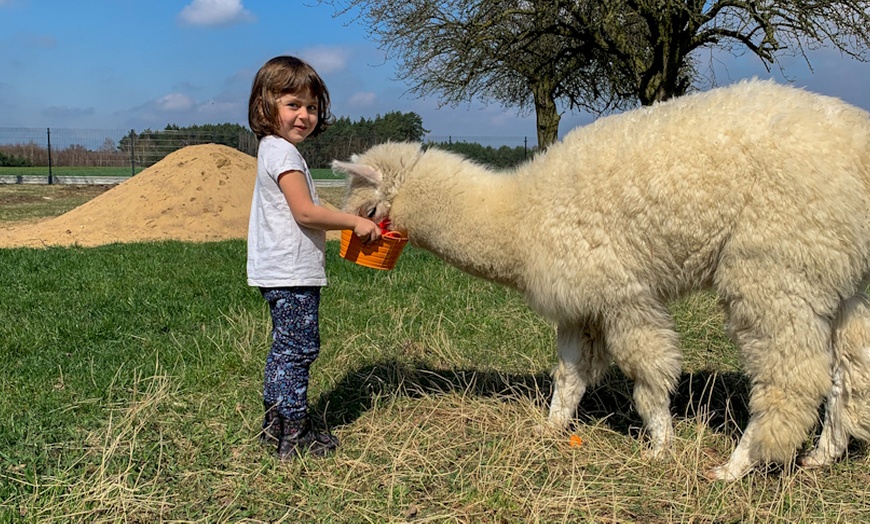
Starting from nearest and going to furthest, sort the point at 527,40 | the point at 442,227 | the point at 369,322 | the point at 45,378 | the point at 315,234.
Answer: the point at 315,234 < the point at 442,227 < the point at 45,378 < the point at 369,322 < the point at 527,40

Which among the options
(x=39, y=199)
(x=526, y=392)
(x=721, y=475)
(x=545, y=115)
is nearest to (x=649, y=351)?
(x=721, y=475)

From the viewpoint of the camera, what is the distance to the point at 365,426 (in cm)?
419

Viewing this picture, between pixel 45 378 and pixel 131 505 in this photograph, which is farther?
pixel 45 378

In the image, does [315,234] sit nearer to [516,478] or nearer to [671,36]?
[516,478]

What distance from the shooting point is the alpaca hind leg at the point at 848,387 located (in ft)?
11.6

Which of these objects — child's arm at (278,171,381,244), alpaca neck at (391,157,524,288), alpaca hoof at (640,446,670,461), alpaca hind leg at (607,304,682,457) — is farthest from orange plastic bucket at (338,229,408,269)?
alpaca hoof at (640,446,670,461)

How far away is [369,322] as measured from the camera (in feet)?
20.4

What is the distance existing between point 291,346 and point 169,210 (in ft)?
34.4

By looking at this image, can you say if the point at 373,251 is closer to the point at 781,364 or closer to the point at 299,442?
the point at 299,442

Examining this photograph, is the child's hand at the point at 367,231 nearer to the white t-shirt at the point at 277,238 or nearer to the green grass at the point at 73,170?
the white t-shirt at the point at 277,238

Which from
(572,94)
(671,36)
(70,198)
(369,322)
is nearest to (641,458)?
(369,322)

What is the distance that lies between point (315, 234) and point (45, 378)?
247 cm

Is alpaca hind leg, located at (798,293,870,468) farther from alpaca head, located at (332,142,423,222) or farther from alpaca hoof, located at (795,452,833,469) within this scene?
alpaca head, located at (332,142,423,222)

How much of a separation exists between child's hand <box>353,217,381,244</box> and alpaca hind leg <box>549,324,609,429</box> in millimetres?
1221
